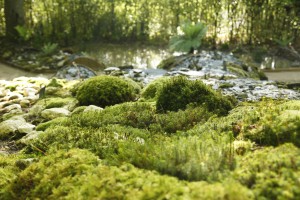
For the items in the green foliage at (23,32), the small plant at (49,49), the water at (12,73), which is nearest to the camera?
the water at (12,73)

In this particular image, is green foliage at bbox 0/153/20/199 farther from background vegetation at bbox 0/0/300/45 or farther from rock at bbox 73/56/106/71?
background vegetation at bbox 0/0/300/45

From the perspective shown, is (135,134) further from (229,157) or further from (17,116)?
(17,116)

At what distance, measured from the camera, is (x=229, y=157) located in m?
2.26

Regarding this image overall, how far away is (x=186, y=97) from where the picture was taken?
13.6ft

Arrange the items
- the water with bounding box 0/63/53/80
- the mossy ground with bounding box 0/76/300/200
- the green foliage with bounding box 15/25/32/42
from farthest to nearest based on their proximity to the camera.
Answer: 1. the green foliage with bounding box 15/25/32/42
2. the water with bounding box 0/63/53/80
3. the mossy ground with bounding box 0/76/300/200

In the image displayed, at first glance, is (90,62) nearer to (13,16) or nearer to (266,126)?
(13,16)

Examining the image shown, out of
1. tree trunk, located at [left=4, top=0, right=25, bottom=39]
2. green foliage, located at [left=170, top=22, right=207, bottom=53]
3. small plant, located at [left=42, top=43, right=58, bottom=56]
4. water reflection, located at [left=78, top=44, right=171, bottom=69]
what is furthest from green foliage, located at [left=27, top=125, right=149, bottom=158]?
→ tree trunk, located at [left=4, top=0, right=25, bottom=39]

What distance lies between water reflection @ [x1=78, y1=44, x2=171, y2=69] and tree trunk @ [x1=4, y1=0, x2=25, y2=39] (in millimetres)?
2239

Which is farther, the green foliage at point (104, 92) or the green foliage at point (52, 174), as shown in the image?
the green foliage at point (104, 92)

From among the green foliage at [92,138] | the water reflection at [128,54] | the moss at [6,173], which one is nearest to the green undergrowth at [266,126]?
the green foliage at [92,138]

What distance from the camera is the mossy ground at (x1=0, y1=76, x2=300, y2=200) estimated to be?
75.5 inches

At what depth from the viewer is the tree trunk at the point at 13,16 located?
12156mm

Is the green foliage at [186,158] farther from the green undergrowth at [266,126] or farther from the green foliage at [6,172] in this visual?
the green foliage at [6,172]

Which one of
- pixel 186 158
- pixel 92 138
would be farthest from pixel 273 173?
pixel 92 138
